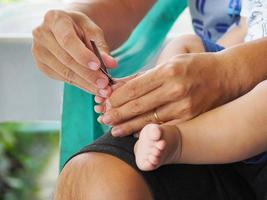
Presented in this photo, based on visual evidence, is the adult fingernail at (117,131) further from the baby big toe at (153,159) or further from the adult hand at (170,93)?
the baby big toe at (153,159)

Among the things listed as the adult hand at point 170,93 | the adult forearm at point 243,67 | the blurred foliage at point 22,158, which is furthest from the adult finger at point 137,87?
the blurred foliage at point 22,158

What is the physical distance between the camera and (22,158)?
1.68 m

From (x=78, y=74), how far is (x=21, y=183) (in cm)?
93

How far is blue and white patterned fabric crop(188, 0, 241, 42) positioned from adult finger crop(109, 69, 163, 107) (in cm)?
35

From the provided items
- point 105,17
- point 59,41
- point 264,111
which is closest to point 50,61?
point 59,41

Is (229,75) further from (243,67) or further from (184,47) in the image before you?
(184,47)

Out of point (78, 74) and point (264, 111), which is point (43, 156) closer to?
point (78, 74)

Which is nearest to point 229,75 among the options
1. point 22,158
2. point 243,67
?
point 243,67

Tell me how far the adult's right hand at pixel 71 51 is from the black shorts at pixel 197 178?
9 cm

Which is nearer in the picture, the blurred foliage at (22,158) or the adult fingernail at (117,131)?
the adult fingernail at (117,131)

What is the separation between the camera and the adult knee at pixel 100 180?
26.1 inches

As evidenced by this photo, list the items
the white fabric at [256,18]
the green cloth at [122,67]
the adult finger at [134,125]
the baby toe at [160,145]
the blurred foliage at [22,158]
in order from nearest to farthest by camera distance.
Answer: the baby toe at [160,145]
the adult finger at [134,125]
the white fabric at [256,18]
the green cloth at [122,67]
the blurred foliage at [22,158]

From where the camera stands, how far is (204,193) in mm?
730

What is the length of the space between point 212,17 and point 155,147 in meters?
0.51
